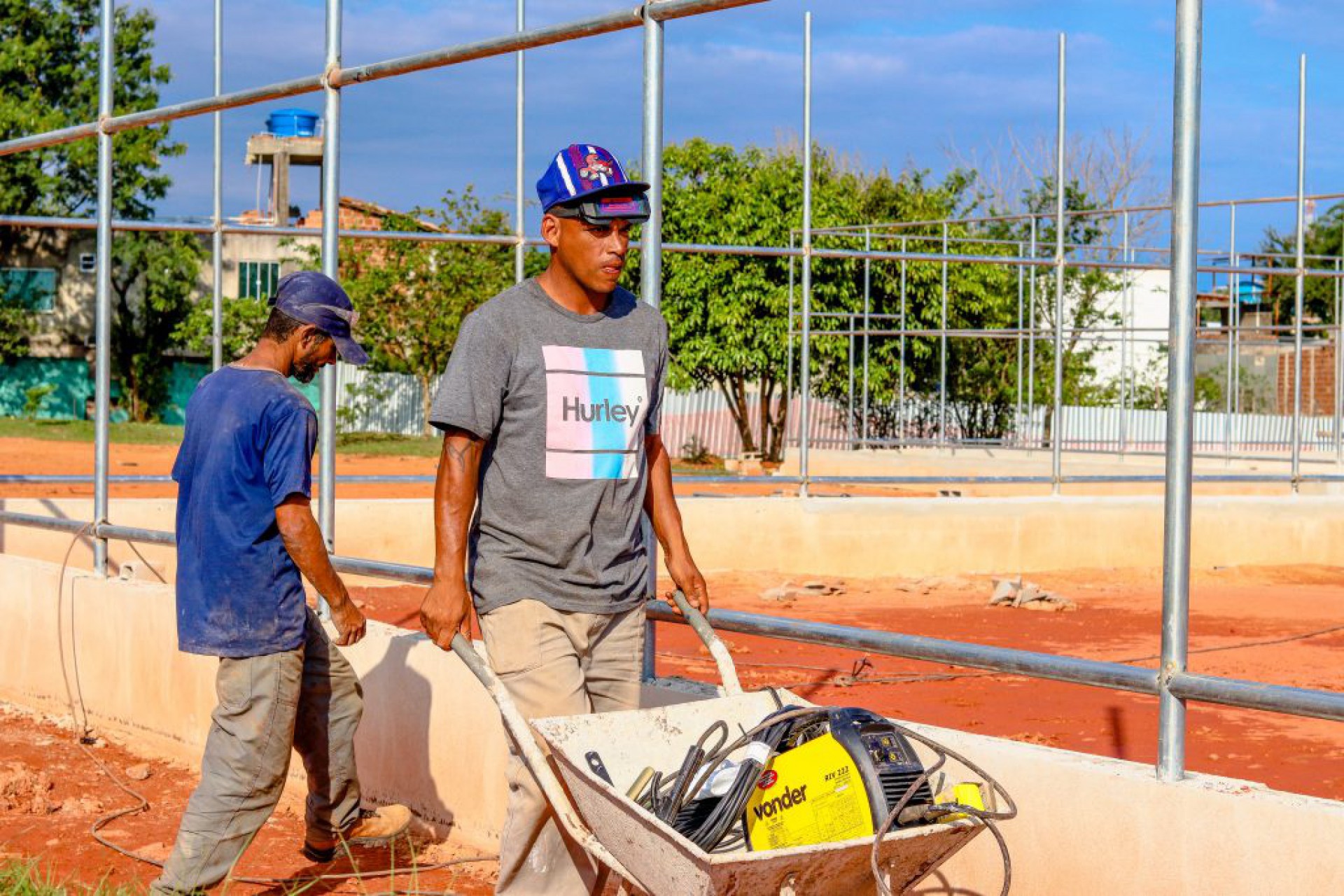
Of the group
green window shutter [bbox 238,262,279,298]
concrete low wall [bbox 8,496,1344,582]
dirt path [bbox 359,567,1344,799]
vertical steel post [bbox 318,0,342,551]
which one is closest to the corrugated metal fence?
green window shutter [bbox 238,262,279,298]

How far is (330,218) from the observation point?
223 inches

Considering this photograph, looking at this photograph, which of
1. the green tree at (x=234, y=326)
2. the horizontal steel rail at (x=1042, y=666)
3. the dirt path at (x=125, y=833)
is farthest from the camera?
the green tree at (x=234, y=326)

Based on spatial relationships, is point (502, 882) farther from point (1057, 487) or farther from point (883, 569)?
point (1057, 487)

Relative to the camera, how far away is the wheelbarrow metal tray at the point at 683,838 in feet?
9.41

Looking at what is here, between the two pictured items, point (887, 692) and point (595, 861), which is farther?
point (887, 692)

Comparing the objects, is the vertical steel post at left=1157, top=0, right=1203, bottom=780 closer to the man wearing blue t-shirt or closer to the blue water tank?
the man wearing blue t-shirt

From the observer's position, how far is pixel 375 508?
11953mm

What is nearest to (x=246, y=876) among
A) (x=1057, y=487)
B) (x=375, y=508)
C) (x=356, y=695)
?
(x=356, y=695)

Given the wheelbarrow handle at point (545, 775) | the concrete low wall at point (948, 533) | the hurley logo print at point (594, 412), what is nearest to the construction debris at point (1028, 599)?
the concrete low wall at point (948, 533)

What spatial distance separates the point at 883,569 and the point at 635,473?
9.46 metres

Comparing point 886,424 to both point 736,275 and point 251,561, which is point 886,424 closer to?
point 736,275

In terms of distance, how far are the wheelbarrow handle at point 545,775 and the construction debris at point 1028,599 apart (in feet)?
27.0

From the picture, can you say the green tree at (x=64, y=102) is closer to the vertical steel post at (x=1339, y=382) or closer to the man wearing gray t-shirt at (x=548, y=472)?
the vertical steel post at (x=1339, y=382)

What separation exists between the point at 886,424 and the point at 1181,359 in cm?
2469
